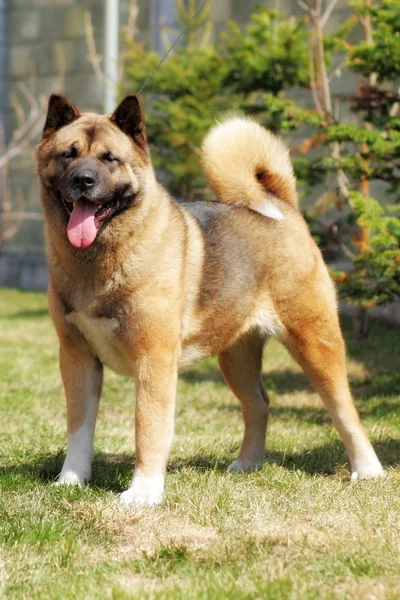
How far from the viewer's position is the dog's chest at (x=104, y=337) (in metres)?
3.69

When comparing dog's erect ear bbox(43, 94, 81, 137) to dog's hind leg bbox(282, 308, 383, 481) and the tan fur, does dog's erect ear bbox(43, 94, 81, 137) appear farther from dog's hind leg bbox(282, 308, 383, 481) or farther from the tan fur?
dog's hind leg bbox(282, 308, 383, 481)

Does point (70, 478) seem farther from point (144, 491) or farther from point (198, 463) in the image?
point (198, 463)

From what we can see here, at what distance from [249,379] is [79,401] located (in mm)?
1095

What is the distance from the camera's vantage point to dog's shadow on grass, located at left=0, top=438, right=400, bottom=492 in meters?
4.03

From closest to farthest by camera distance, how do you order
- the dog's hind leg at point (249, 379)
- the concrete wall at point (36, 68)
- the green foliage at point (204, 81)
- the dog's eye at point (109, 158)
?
the dog's eye at point (109, 158) < the dog's hind leg at point (249, 379) < the green foliage at point (204, 81) < the concrete wall at point (36, 68)

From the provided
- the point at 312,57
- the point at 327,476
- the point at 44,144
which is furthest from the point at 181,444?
the point at 312,57

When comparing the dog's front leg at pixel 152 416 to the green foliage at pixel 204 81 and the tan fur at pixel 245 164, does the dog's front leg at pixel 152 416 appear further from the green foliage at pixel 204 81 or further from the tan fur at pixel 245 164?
the green foliage at pixel 204 81

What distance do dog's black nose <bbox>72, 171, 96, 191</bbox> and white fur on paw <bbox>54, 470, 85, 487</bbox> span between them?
4.20 ft

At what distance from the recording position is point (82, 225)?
11.8ft

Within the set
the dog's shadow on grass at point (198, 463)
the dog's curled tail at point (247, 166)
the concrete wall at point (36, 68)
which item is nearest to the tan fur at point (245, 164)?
the dog's curled tail at point (247, 166)

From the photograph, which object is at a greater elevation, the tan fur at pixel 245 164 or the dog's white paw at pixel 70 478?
the tan fur at pixel 245 164

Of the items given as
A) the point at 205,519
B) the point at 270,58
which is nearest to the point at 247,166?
the point at 205,519

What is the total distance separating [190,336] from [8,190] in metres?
12.8

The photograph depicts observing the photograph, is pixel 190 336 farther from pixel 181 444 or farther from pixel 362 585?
pixel 362 585
